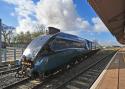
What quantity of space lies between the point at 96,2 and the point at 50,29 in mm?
6783

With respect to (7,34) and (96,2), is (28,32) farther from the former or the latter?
(96,2)

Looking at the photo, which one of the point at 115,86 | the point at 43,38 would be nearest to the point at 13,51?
the point at 43,38

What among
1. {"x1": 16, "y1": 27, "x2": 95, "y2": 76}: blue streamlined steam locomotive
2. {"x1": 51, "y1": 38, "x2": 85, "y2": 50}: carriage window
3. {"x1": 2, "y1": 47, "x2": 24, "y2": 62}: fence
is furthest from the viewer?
{"x1": 2, "y1": 47, "x2": 24, "y2": 62}: fence

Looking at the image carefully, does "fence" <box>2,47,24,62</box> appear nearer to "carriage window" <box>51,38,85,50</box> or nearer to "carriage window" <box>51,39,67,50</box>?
"carriage window" <box>51,38,85,50</box>

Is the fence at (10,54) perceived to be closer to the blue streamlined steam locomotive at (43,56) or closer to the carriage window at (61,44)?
the carriage window at (61,44)

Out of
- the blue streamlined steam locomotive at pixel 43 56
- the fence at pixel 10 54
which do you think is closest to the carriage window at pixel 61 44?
the blue streamlined steam locomotive at pixel 43 56

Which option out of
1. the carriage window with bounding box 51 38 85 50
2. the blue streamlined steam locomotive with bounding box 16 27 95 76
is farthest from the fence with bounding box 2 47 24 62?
the blue streamlined steam locomotive with bounding box 16 27 95 76

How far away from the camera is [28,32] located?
100 m

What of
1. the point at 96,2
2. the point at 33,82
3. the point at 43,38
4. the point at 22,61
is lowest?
the point at 33,82

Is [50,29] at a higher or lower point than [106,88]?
higher

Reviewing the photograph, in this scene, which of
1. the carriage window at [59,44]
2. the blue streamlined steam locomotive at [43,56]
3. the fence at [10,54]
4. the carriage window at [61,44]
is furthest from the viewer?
the fence at [10,54]

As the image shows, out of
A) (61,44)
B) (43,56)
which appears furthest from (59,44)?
(43,56)

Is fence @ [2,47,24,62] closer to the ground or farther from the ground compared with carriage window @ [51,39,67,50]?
closer to the ground

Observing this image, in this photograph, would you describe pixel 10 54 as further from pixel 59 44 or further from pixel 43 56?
pixel 43 56
